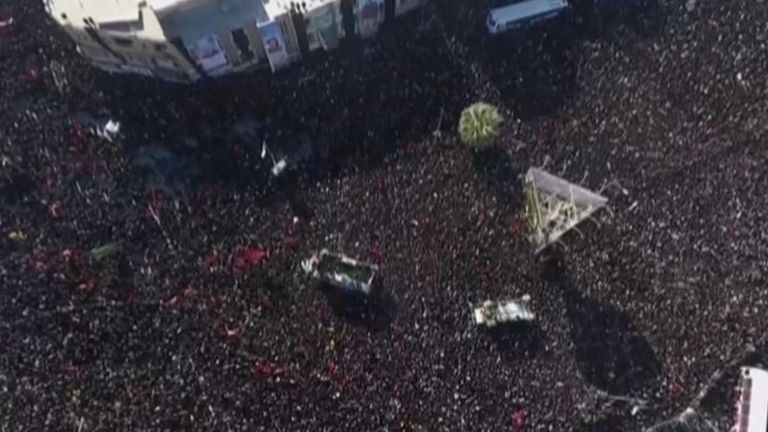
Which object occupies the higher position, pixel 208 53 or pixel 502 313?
pixel 208 53

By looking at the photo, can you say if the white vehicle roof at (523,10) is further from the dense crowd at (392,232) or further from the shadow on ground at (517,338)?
the shadow on ground at (517,338)

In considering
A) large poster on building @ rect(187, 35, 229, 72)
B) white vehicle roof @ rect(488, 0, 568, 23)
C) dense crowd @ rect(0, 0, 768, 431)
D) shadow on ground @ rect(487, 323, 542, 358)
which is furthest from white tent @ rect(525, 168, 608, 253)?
large poster on building @ rect(187, 35, 229, 72)

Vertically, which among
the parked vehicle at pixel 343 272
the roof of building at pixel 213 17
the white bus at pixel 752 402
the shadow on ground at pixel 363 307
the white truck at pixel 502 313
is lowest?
the white bus at pixel 752 402

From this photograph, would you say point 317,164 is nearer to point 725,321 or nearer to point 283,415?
point 283,415

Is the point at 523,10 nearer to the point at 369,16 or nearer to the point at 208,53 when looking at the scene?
the point at 369,16

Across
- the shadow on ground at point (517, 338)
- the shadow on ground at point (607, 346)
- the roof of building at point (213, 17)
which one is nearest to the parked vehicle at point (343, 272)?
the shadow on ground at point (517, 338)

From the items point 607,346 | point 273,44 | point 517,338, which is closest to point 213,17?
point 273,44
